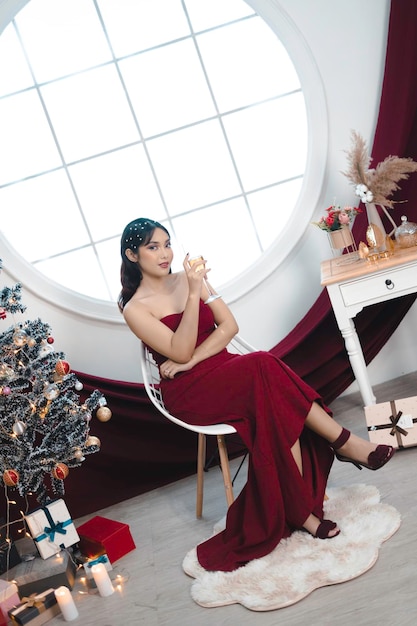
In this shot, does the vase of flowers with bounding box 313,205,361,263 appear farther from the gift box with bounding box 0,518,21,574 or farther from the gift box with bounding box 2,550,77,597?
the gift box with bounding box 0,518,21,574

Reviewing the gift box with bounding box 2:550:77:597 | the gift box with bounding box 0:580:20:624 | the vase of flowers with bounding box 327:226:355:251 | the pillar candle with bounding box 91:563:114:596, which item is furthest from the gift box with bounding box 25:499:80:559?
the vase of flowers with bounding box 327:226:355:251

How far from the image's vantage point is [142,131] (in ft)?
12.5

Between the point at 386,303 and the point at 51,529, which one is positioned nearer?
the point at 51,529

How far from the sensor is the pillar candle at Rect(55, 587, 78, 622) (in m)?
2.49

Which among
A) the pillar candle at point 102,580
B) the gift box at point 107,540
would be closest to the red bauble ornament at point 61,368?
the gift box at point 107,540

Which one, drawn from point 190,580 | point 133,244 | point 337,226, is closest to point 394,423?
point 337,226

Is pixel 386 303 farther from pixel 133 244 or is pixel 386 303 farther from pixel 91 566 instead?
pixel 91 566

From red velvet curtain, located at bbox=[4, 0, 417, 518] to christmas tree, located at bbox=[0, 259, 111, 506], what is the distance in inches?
20.8

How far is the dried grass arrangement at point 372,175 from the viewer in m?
3.24

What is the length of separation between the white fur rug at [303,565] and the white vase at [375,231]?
1.21 metres

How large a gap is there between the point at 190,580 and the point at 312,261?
6.22 feet

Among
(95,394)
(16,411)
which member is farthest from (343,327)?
(16,411)

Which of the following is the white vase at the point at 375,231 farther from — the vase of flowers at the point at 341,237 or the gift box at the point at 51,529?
the gift box at the point at 51,529

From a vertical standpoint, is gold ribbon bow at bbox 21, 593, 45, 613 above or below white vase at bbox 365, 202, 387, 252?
below
